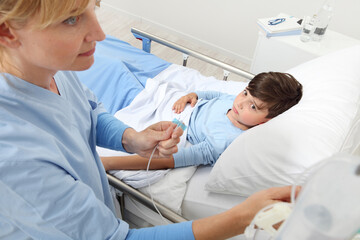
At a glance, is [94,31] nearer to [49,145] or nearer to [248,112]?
[49,145]

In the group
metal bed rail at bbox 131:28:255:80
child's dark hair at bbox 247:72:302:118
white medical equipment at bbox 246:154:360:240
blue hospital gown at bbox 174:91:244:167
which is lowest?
blue hospital gown at bbox 174:91:244:167

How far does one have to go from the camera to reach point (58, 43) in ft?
2.08

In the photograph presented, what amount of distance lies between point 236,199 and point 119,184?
469mm

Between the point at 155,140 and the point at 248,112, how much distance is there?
57 cm

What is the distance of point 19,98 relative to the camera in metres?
0.68

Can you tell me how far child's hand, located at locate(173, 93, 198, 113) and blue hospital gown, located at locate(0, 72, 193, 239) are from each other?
2.37 feet

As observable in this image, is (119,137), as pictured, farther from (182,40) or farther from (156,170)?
(182,40)

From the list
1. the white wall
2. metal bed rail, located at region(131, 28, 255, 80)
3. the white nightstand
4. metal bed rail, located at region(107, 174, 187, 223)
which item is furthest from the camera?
the white wall

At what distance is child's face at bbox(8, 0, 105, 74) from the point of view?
0.61 meters

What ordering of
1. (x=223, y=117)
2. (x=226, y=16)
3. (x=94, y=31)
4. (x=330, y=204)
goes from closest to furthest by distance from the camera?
(x=330, y=204) < (x=94, y=31) < (x=223, y=117) < (x=226, y=16)

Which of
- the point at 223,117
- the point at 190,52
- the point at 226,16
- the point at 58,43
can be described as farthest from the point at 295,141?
the point at 226,16

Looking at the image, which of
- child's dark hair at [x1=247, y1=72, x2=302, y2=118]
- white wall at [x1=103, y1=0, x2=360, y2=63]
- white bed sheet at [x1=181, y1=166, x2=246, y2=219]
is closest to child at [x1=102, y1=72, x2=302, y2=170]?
child's dark hair at [x1=247, y1=72, x2=302, y2=118]

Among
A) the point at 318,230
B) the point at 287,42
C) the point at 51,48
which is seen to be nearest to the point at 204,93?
the point at 287,42

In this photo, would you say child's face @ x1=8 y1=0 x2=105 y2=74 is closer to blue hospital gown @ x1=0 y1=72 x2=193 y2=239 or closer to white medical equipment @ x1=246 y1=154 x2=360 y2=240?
blue hospital gown @ x1=0 y1=72 x2=193 y2=239
